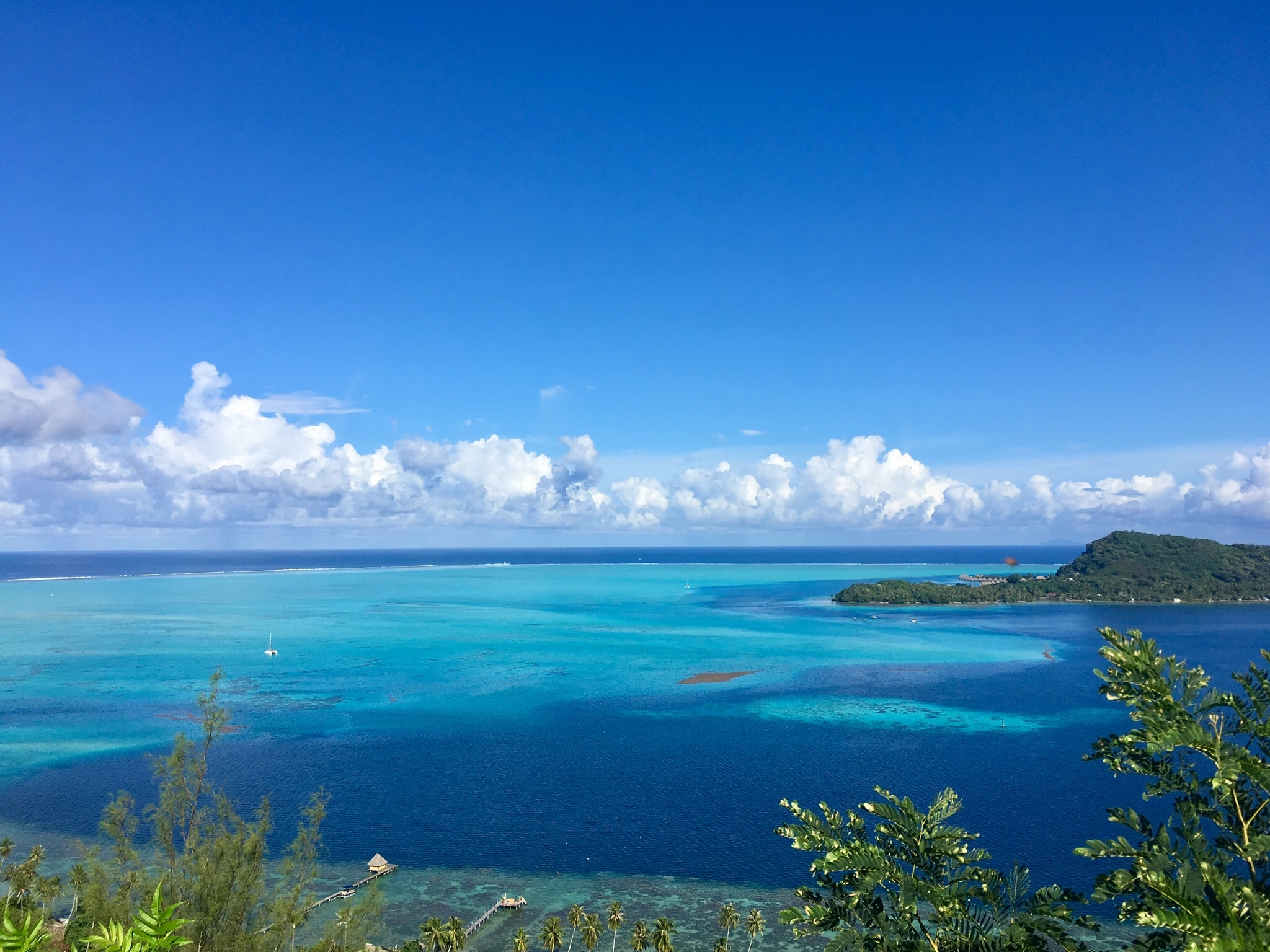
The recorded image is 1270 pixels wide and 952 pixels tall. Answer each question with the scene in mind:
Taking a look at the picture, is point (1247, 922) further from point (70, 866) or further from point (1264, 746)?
point (70, 866)

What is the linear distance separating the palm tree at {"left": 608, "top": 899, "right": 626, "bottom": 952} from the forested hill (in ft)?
364

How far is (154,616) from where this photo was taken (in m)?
108

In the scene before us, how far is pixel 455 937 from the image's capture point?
84.0ft

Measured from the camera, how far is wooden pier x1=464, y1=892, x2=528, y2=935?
28141mm

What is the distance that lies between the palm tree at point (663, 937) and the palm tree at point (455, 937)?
6.54 meters

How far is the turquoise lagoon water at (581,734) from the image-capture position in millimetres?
33438

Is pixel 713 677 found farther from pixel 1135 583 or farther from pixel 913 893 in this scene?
pixel 1135 583

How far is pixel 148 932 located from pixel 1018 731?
182 ft

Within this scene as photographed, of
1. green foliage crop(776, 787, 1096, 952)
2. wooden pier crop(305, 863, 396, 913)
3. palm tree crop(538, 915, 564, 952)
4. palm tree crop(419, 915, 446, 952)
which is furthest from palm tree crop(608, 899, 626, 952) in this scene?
green foliage crop(776, 787, 1096, 952)

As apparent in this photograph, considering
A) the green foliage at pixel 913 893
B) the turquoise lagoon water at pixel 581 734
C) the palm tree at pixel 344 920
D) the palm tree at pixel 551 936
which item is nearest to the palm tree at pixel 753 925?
the turquoise lagoon water at pixel 581 734

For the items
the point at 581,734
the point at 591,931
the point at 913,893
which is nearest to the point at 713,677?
the point at 581,734

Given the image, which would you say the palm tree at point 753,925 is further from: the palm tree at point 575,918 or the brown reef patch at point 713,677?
the brown reef patch at point 713,677

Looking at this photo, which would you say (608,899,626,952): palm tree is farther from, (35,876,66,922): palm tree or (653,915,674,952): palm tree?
(35,876,66,922): palm tree

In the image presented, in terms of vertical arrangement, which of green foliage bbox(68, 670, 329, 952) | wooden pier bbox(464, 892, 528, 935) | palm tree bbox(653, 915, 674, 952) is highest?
green foliage bbox(68, 670, 329, 952)
